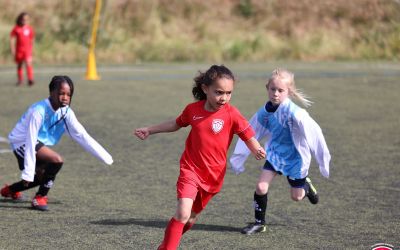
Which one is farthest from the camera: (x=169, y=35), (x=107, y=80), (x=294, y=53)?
(x=169, y=35)

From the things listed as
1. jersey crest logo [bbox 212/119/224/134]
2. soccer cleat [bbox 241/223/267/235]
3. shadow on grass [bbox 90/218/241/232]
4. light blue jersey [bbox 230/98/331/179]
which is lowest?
shadow on grass [bbox 90/218/241/232]

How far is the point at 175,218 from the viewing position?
655 cm

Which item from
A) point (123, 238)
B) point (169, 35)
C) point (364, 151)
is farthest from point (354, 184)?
point (169, 35)

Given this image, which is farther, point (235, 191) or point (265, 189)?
point (235, 191)

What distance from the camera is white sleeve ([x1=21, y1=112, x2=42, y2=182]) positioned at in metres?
8.32

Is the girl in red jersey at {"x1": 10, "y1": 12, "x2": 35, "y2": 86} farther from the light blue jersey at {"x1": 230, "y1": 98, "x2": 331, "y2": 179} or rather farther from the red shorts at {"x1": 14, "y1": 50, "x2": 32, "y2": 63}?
the light blue jersey at {"x1": 230, "y1": 98, "x2": 331, "y2": 179}

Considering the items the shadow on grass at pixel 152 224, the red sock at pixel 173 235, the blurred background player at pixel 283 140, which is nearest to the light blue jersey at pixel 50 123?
the shadow on grass at pixel 152 224

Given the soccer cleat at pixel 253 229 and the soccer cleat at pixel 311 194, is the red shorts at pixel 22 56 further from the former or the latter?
the soccer cleat at pixel 253 229

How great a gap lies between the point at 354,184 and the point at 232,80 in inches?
153

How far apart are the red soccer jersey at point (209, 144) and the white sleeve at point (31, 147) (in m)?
2.13

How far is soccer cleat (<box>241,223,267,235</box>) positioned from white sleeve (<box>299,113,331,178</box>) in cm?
87

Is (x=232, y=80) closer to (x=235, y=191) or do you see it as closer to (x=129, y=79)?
(x=235, y=191)

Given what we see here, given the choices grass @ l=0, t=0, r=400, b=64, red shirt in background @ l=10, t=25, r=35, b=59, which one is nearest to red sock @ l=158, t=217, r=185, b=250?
red shirt in background @ l=10, t=25, r=35, b=59

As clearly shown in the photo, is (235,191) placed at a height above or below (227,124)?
below
